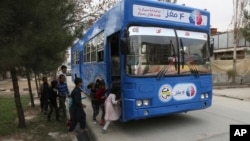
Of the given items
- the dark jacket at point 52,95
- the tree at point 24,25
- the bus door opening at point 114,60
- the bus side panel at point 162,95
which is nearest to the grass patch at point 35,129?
the dark jacket at point 52,95

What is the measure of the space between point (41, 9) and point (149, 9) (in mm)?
2733

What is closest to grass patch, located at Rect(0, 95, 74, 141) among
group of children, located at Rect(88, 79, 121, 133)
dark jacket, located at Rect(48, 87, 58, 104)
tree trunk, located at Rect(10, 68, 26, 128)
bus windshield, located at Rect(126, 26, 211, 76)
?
tree trunk, located at Rect(10, 68, 26, 128)

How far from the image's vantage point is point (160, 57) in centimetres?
716

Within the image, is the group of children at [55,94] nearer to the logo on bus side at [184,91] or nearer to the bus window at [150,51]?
the bus window at [150,51]

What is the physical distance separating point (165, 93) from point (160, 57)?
2.95ft

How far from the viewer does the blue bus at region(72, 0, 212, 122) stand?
272 inches

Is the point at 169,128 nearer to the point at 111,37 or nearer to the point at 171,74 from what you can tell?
the point at 171,74

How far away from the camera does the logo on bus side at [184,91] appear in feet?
24.2

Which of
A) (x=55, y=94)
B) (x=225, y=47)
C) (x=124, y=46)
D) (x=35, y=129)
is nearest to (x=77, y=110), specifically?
(x=124, y=46)

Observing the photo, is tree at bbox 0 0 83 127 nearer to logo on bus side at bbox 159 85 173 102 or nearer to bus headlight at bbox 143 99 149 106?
bus headlight at bbox 143 99 149 106

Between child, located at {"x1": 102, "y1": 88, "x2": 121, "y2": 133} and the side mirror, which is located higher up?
the side mirror

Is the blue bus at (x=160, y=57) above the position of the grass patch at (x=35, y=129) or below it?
above

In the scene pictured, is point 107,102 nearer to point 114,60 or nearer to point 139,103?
point 139,103

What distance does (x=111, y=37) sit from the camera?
831 cm
